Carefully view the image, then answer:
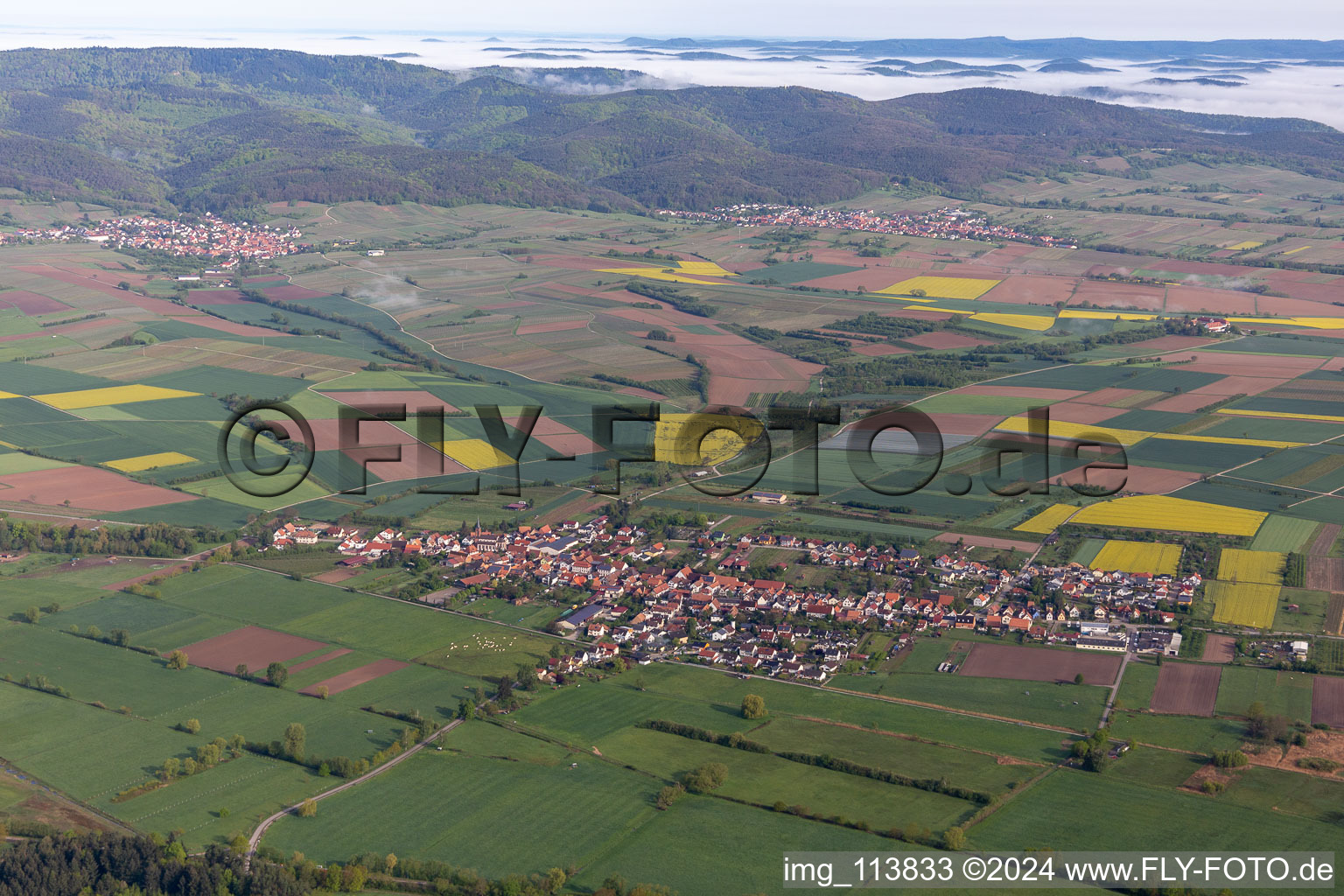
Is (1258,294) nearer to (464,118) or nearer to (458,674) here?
(458,674)

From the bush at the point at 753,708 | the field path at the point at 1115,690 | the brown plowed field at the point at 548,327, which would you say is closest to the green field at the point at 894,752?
the bush at the point at 753,708

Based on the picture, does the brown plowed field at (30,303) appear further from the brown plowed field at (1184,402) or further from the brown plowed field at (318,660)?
the brown plowed field at (1184,402)

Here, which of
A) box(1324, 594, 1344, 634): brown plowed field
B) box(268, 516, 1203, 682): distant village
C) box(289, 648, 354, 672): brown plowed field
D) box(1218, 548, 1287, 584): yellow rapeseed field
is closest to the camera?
box(289, 648, 354, 672): brown plowed field

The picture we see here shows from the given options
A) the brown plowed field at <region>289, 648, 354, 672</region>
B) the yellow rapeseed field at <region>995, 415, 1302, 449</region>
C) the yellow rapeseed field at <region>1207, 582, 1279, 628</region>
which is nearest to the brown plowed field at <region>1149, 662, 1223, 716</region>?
the yellow rapeseed field at <region>1207, 582, 1279, 628</region>

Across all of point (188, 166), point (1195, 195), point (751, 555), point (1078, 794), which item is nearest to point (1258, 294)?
point (1195, 195)

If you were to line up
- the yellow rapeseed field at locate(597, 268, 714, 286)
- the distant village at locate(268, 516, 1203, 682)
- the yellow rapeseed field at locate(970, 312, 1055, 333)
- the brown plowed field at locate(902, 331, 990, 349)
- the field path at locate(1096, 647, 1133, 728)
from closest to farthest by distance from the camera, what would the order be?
1. the field path at locate(1096, 647, 1133, 728)
2. the distant village at locate(268, 516, 1203, 682)
3. the brown plowed field at locate(902, 331, 990, 349)
4. the yellow rapeseed field at locate(970, 312, 1055, 333)
5. the yellow rapeseed field at locate(597, 268, 714, 286)

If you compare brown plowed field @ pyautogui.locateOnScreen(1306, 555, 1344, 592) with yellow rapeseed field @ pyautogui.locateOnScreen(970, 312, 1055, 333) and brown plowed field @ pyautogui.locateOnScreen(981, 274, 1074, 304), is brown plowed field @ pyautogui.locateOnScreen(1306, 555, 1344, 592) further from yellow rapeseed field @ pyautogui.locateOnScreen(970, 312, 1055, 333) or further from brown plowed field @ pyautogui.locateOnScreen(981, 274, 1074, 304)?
brown plowed field @ pyautogui.locateOnScreen(981, 274, 1074, 304)

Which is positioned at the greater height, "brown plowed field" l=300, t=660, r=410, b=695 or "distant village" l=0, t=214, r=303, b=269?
"distant village" l=0, t=214, r=303, b=269
